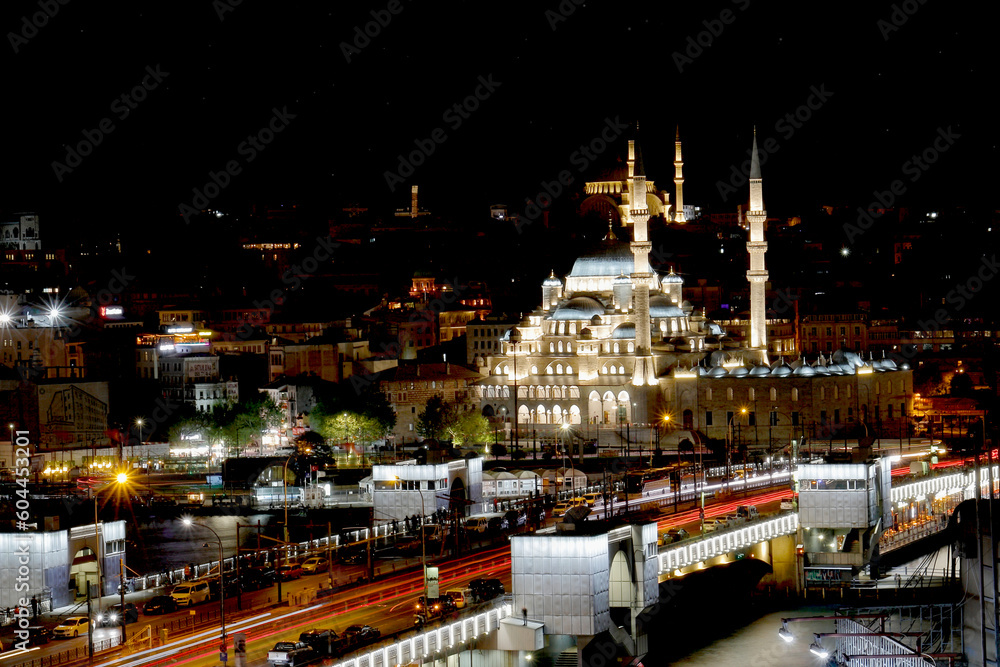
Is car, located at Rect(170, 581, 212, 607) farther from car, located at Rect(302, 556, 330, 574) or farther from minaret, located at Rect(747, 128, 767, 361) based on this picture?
minaret, located at Rect(747, 128, 767, 361)

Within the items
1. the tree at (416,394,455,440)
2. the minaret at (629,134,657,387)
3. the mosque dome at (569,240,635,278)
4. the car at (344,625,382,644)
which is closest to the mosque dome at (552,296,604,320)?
the mosque dome at (569,240,635,278)

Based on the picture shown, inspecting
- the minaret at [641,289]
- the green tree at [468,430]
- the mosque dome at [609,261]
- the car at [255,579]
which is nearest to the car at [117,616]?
the car at [255,579]

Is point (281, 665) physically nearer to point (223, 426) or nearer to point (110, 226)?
point (223, 426)

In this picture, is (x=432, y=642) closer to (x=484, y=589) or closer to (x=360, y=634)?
(x=360, y=634)

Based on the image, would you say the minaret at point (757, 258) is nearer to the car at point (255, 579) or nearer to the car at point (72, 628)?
the car at point (255, 579)

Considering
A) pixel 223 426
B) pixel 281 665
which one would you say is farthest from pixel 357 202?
pixel 281 665
